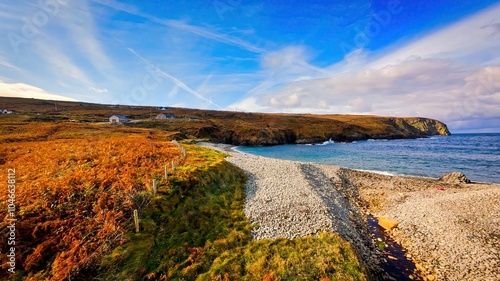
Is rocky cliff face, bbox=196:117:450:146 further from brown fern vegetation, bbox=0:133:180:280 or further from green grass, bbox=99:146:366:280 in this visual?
green grass, bbox=99:146:366:280

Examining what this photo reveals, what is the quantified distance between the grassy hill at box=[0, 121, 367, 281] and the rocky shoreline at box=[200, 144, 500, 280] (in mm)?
1742

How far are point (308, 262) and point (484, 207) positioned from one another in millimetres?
21311

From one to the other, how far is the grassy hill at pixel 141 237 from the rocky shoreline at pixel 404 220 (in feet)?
5.71

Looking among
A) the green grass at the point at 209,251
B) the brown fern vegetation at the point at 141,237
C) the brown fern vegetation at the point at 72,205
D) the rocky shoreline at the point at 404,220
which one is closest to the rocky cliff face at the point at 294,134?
the brown fern vegetation at the point at 72,205

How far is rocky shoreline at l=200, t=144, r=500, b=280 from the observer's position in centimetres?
1323

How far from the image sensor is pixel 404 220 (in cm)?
1884

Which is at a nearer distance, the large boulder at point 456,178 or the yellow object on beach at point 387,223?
the yellow object on beach at point 387,223

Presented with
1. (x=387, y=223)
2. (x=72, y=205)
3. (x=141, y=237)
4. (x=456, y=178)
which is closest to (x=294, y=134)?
(x=456, y=178)

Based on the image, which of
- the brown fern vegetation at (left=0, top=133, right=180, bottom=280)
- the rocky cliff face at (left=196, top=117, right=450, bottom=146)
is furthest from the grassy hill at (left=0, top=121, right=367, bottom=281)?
the rocky cliff face at (left=196, top=117, right=450, bottom=146)

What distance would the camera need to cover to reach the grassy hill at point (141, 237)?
9469 mm

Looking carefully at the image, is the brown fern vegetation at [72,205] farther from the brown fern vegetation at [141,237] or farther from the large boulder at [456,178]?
the large boulder at [456,178]

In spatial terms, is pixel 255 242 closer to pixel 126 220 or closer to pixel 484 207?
pixel 126 220

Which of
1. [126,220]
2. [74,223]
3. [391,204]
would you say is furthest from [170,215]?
[391,204]

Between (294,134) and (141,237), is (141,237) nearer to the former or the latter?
(141,237)
